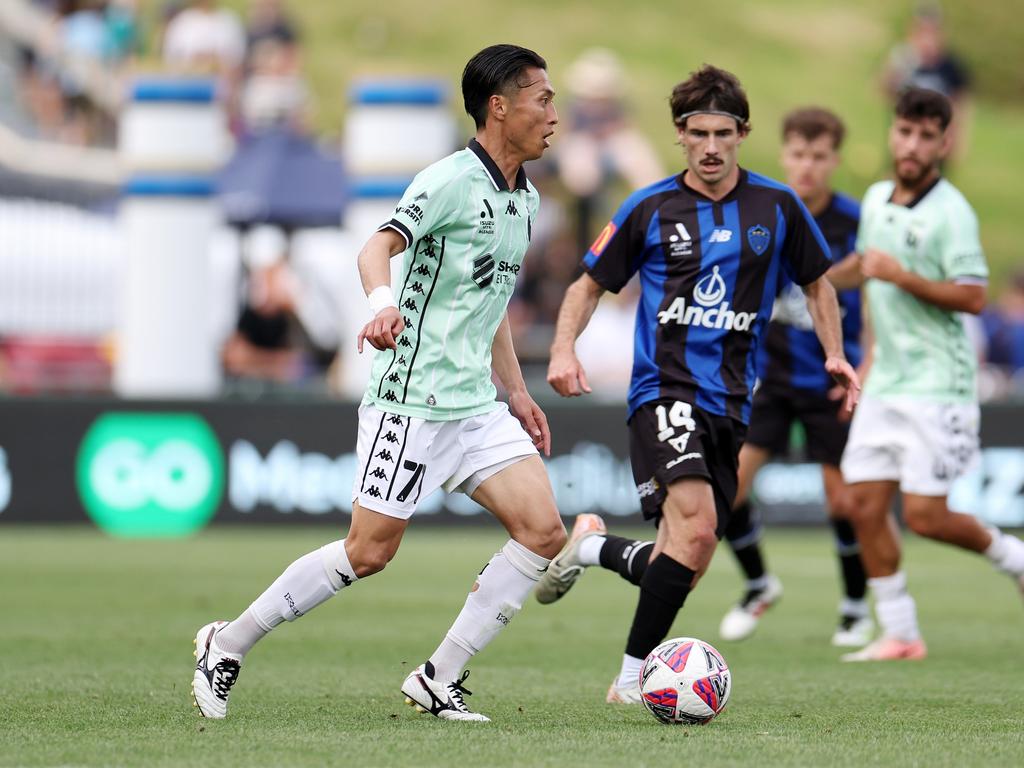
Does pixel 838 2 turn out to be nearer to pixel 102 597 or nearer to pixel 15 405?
pixel 15 405

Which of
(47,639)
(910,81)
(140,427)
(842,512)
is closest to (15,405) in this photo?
(140,427)

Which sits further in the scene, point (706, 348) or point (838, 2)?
point (838, 2)

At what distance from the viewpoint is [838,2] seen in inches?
2571

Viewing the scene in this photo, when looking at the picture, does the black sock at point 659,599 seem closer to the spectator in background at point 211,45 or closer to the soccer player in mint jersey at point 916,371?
the soccer player in mint jersey at point 916,371

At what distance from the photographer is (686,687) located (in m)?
6.88

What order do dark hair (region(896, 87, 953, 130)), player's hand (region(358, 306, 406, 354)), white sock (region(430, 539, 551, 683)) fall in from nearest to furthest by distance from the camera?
player's hand (region(358, 306, 406, 354)), white sock (region(430, 539, 551, 683)), dark hair (region(896, 87, 953, 130))

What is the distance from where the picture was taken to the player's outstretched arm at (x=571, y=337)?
742 centimetres

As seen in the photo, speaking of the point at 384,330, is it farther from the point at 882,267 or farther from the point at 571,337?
the point at 882,267

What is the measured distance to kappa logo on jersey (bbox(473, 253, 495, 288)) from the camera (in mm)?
6883

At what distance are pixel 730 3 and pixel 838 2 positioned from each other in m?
4.16

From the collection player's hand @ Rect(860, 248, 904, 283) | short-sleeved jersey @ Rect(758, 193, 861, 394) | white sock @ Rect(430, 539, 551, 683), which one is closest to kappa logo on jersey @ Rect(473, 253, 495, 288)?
white sock @ Rect(430, 539, 551, 683)

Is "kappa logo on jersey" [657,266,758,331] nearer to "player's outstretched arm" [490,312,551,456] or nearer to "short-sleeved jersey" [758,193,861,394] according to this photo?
"player's outstretched arm" [490,312,551,456]

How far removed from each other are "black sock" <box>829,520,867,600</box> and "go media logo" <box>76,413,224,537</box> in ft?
24.8

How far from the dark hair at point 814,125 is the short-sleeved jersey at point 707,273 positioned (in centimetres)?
215
